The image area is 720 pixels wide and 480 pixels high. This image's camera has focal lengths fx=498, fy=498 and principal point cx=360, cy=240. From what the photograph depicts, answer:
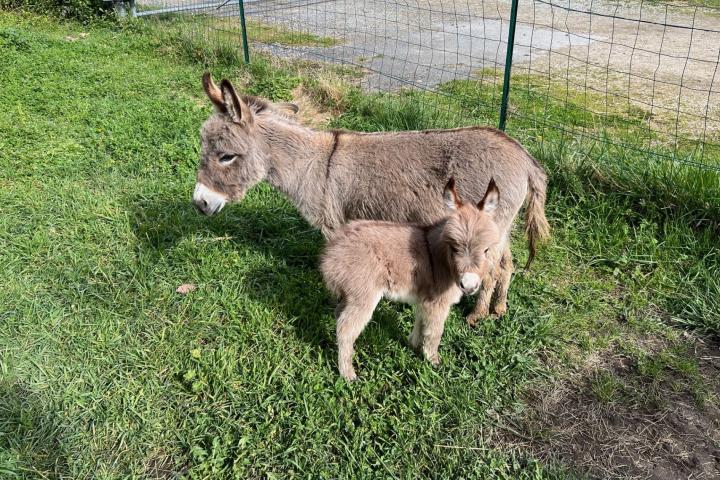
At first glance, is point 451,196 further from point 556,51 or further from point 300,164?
point 556,51

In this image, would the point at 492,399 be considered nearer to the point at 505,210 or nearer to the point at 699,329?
the point at 505,210

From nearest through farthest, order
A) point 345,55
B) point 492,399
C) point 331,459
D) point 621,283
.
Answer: point 331,459
point 492,399
point 621,283
point 345,55

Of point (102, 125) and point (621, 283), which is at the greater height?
point (102, 125)

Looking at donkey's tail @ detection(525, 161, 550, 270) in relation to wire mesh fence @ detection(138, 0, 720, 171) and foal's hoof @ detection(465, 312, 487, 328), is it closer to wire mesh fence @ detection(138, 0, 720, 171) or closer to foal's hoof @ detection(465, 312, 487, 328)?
foal's hoof @ detection(465, 312, 487, 328)

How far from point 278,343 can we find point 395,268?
99 cm

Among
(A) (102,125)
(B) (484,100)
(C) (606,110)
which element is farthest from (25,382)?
(C) (606,110)

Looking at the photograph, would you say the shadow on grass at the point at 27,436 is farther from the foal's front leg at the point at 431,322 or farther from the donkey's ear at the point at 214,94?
the donkey's ear at the point at 214,94

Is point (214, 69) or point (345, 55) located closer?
point (214, 69)

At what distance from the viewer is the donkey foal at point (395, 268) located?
296cm

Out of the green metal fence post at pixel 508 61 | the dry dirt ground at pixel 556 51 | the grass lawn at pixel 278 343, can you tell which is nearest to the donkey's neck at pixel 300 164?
the grass lawn at pixel 278 343

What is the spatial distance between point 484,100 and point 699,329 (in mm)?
4345

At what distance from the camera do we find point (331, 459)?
8.91ft

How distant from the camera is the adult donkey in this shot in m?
3.39

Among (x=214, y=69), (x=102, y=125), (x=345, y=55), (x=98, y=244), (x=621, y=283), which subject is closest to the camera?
(x=621, y=283)
